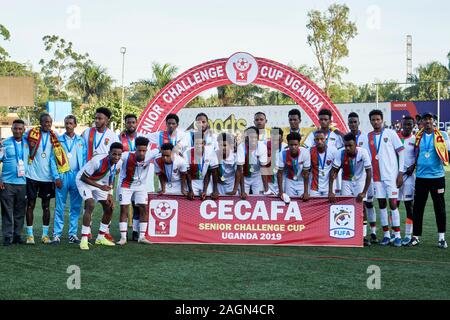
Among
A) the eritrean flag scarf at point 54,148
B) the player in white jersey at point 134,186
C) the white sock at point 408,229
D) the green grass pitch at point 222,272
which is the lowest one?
the green grass pitch at point 222,272

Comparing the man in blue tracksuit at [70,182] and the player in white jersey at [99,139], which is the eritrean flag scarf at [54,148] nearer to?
the man in blue tracksuit at [70,182]

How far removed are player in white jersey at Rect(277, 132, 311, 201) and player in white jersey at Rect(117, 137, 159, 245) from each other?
2.01 meters

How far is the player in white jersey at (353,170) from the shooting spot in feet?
32.9

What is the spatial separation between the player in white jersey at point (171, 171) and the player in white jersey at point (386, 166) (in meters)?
2.96

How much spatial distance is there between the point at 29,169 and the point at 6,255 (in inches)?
69.4

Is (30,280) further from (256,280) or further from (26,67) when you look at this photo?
(26,67)

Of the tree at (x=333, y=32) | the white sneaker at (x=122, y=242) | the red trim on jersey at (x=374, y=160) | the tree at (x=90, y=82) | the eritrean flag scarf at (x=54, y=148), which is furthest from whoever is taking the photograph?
the tree at (x=90, y=82)

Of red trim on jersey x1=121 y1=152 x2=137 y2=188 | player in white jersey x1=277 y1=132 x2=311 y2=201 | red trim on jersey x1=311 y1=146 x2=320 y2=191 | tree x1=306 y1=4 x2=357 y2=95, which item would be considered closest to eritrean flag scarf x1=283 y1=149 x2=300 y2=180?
player in white jersey x1=277 y1=132 x2=311 y2=201

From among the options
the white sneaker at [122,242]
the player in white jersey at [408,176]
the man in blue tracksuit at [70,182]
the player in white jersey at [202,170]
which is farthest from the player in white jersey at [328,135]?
the man in blue tracksuit at [70,182]

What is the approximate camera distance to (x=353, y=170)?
404 inches

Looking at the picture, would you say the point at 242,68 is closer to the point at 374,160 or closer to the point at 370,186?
the point at 374,160

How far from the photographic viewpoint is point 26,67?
227 ft

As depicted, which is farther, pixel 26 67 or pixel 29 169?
pixel 26 67
